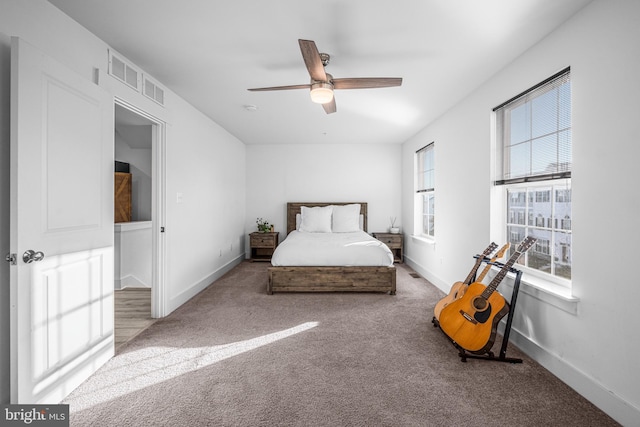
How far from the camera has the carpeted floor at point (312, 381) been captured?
1614mm

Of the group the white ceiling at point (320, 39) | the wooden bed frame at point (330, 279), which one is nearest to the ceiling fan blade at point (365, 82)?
the white ceiling at point (320, 39)

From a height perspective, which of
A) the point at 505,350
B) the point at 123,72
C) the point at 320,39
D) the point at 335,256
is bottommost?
the point at 505,350

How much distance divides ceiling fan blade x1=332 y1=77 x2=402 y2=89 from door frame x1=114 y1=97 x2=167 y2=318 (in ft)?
6.11

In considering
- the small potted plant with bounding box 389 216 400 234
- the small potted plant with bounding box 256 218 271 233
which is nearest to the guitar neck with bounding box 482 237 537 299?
the small potted plant with bounding box 389 216 400 234

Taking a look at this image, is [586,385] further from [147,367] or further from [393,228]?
[393,228]

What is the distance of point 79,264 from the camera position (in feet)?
6.24

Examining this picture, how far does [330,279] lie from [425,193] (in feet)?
7.72

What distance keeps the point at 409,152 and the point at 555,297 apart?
3914 millimetres

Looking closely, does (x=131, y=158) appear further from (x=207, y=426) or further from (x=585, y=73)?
(x=585, y=73)

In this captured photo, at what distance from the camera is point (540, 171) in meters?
2.33

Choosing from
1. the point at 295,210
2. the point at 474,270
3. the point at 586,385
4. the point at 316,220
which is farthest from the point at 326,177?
the point at 586,385

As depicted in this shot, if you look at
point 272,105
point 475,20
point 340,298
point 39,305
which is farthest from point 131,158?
point 475,20

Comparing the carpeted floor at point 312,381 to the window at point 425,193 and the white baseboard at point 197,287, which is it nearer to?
the white baseboard at point 197,287

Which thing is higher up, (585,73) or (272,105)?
(272,105)
